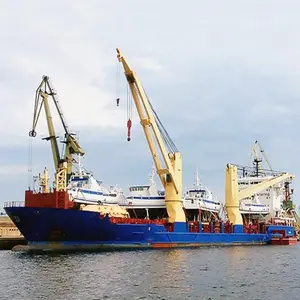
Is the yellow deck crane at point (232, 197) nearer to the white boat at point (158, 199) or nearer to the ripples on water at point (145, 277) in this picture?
the white boat at point (158, 199)

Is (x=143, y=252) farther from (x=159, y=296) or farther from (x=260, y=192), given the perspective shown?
(x=260, y=192)

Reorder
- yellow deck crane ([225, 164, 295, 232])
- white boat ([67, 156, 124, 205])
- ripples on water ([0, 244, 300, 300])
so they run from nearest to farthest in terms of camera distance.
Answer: ripples on water ([0, 244, 300, 300]) < white boat ([67, 156, 124, 205]) < yellow deck crane ([225, 164, 295, 232])

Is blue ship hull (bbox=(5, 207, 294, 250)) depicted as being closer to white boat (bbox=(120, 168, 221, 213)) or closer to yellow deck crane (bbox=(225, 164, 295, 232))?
white boat (bbox=(120, 168, 221, 213))

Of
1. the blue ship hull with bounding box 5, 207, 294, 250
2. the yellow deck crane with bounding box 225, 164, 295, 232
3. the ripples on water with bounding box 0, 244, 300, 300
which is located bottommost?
the ripples on water with bounding box 0, 244, 300, 300

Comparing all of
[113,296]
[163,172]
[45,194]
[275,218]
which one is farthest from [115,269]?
[275,218]

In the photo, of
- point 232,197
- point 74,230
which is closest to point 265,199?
point 232,197

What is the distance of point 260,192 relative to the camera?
7988 cm

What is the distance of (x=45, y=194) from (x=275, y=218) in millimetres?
38209

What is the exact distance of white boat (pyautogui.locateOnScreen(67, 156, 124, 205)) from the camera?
51844 mm

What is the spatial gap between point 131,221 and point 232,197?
19426mm

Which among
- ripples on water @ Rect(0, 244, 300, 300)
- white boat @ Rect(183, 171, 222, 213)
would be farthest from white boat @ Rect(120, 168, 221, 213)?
ripples on water @ Rect(0, 244, 300, 300)

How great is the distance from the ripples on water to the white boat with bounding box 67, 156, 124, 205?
8215 mm

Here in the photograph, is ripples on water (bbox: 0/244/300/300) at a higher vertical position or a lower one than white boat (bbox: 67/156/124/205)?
lower

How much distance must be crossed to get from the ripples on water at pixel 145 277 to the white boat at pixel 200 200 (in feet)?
59.1
